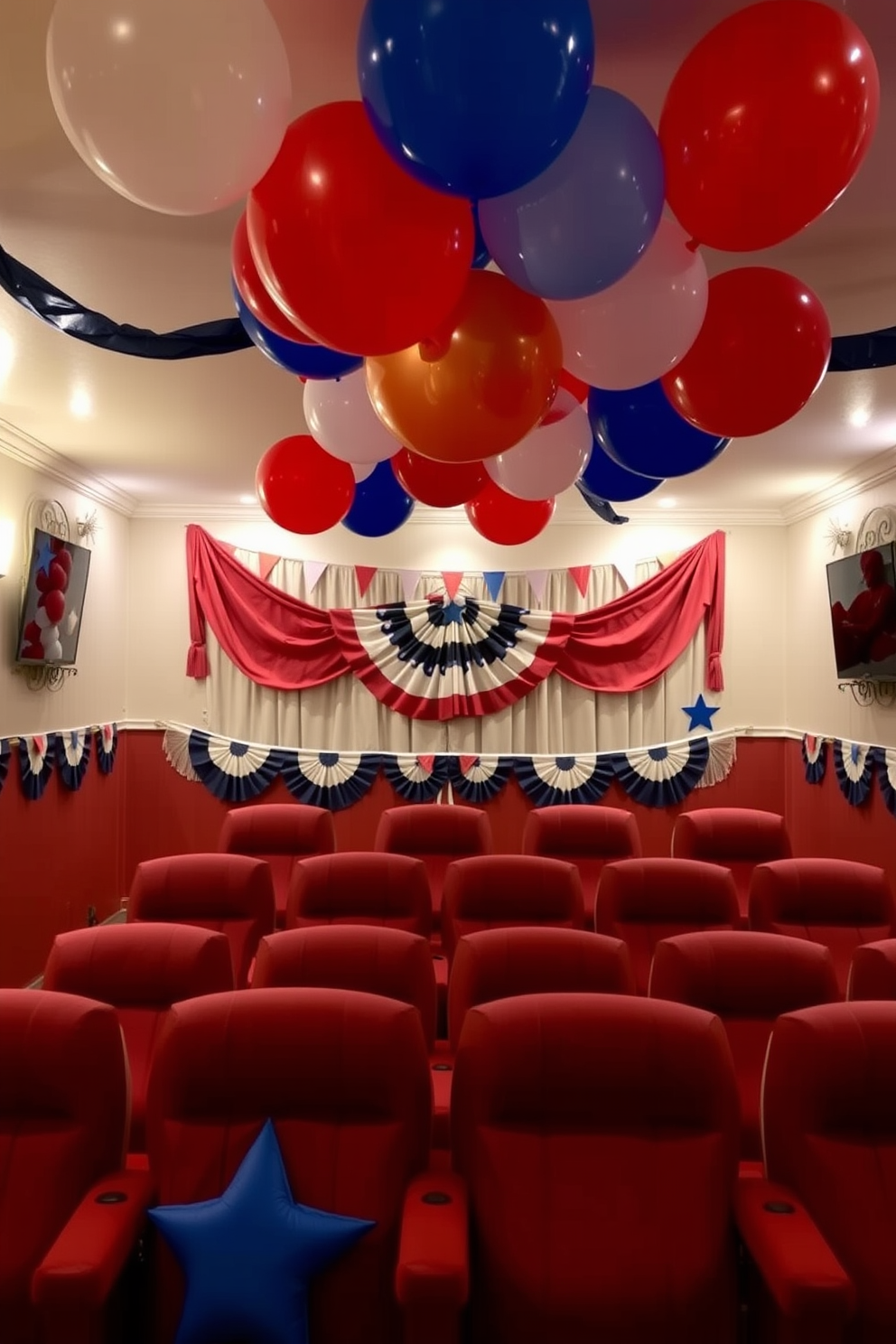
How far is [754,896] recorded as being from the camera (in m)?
3.22

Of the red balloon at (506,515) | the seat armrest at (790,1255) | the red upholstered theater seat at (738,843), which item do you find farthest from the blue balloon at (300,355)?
the red upholstered theater seat at (738,843)

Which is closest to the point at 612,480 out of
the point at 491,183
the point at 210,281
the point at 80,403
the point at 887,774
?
the point at 210,281

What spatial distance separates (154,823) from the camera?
18.1 ft

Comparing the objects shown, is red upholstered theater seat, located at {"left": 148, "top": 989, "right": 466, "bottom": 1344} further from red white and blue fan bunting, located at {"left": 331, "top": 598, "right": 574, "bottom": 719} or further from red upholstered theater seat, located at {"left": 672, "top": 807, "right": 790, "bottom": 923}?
red white and blue fan bunting, located at {"left": 331, "top": 598, "right": 574, "bottom": 719}

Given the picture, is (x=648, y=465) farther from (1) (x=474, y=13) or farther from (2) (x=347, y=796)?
(2) (x=347, y=796)

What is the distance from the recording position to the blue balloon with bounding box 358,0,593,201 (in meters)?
1.04

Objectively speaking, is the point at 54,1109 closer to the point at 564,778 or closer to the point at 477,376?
the point at 477,376

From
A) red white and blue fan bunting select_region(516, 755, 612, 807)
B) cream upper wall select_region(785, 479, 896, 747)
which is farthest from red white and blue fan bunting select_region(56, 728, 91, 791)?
cream upper wall select_region(785, 479, 896, 747)

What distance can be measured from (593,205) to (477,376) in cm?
34

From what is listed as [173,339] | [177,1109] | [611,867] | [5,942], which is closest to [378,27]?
[173,339]

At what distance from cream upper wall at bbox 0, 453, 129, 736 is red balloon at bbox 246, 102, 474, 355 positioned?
3.19 metres

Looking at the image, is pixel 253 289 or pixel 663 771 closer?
pixel 253 289

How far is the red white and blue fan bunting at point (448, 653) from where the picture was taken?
5.55 meters

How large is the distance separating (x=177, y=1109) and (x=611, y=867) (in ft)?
5.78
